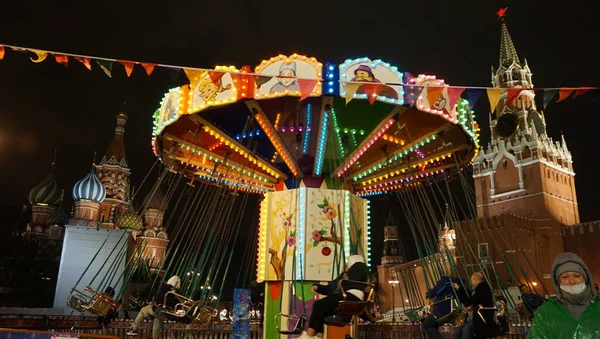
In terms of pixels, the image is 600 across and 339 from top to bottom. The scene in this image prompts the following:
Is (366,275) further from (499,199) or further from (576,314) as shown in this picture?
(499,199)

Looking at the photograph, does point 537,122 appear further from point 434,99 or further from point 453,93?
point 453,93

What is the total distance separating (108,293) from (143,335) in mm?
1512

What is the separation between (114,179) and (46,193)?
5.45 m

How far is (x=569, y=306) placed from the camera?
2514 mm

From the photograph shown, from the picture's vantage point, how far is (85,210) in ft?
118

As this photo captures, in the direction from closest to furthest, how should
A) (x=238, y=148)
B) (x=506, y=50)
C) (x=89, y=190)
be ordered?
(x=238, y=148), (x=89, y=190), (x=506, y=50)

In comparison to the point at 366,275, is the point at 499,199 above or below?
above

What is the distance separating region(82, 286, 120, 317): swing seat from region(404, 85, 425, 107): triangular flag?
20.6ft

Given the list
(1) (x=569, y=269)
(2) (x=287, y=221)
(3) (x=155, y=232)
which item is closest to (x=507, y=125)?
(3) (x=155, y=232)

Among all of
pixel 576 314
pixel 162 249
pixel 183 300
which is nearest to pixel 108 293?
pixel 183 300

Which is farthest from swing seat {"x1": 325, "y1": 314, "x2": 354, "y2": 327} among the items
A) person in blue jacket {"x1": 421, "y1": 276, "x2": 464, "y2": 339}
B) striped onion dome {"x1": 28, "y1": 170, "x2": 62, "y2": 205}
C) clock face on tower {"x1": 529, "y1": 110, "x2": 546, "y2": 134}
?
clock face on tower {"x1": 529, "y1": 110, "x2": 546, "y2": 134}

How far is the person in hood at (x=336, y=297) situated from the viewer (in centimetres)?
582

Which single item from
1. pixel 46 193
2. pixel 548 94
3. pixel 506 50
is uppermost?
pixel 506 50

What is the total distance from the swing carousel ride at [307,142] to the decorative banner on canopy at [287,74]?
0.06 feet
